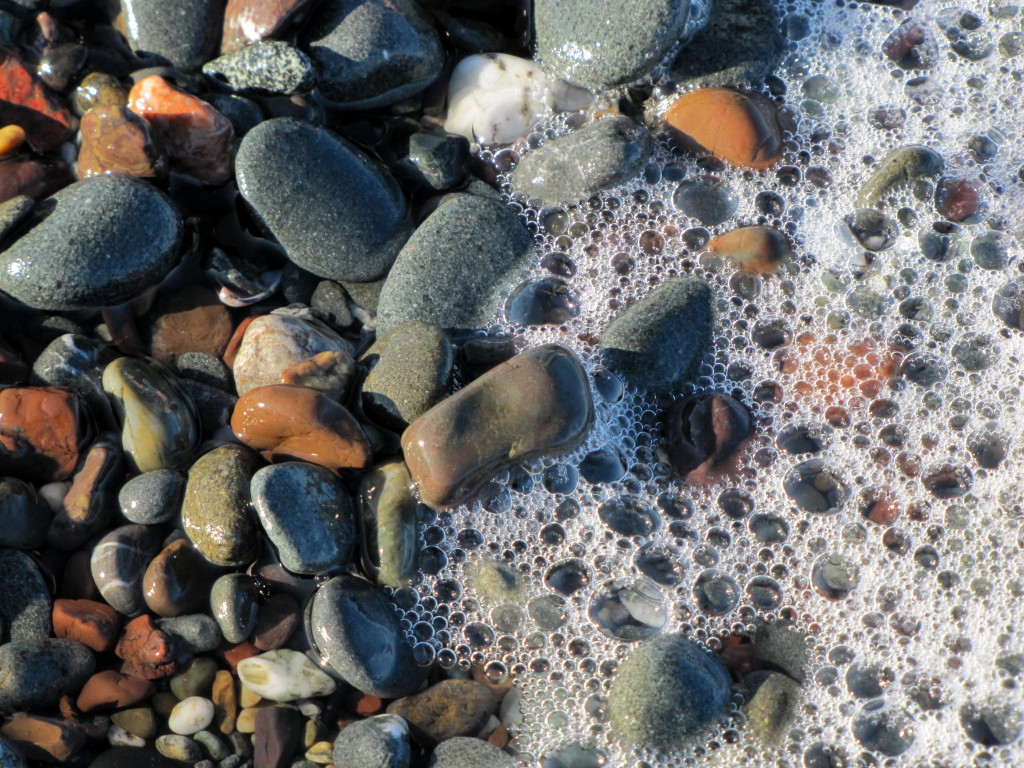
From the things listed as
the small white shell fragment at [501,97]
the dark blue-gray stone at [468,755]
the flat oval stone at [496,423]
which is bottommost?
the dark blue-gray stone at [468,755]

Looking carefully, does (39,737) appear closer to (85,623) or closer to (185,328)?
(85,623)

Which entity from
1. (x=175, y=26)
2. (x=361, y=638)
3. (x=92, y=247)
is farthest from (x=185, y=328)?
(x=361, y=638)

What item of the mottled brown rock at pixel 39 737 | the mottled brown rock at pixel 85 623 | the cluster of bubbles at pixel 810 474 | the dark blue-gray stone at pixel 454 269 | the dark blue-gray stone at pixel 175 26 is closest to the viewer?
the mottled brown rock at pixel 39 737

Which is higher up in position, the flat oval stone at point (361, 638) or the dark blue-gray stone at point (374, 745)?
the flat oval stone at point (361, 638)

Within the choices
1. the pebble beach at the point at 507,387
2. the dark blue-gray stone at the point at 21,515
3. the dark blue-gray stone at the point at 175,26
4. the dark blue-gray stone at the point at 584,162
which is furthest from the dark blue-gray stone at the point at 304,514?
the dark blue-gray stone at the point at 175,26

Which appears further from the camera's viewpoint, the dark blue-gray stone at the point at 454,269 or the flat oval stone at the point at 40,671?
the dark blue-gray stone at the point at 454,269

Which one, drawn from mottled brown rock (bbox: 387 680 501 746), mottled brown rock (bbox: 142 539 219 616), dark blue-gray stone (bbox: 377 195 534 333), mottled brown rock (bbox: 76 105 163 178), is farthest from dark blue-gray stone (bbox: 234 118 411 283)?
mottled brown rock (bbox: 387 680 501 746)

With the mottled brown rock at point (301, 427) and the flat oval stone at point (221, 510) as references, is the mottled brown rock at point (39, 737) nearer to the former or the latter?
the flat oval stone at point (221, 510)

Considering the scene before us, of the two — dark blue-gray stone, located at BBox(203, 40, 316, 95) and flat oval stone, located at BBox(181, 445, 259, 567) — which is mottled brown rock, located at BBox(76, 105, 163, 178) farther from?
flat oval stone, located at BBox(181, 445, 259, 567)
